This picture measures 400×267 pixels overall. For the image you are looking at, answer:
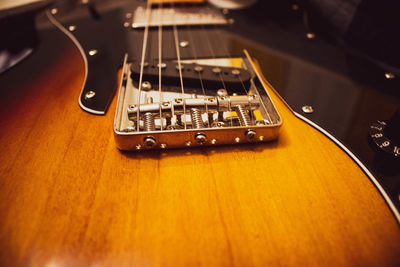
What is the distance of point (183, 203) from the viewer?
0.37 meters

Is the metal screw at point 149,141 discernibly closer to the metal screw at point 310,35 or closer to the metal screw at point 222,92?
the metal screw at point 222,92

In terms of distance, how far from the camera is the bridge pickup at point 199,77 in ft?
1.78

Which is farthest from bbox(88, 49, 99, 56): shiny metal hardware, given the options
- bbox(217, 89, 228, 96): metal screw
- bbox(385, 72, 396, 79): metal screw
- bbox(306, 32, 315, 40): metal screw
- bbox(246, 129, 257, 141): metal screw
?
bbox(385, 72, 396, 79): metal screw

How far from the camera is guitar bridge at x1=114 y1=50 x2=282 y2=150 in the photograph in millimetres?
426

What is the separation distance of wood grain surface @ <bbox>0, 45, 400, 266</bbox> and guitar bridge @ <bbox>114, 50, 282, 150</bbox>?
31mm

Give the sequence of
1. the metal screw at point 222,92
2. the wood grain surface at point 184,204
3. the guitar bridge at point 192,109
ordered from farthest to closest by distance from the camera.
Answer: the metal screw at point 222,92, the guitar bridge at point 192,109, the wood grain surface at point 184,204

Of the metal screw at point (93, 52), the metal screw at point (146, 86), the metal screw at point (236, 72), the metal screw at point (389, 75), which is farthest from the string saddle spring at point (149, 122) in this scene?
the metal screw at point (389, 75)

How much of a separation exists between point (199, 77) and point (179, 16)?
1.25 ft

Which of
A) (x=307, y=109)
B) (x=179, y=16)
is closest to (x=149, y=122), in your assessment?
(x=307, y=109)

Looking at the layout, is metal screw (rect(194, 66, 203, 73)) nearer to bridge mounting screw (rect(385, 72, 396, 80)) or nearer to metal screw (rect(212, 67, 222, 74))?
metal screw (rect(212, 67, 222, 74))

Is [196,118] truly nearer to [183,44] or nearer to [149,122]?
[149,122]

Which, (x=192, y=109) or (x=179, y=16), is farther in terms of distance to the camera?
(x=179, y=16)

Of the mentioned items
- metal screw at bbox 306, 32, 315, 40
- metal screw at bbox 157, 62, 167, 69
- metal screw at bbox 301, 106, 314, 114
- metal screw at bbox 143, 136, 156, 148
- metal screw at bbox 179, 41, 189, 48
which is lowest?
metal screw at bbox 143, 136, 156, 148

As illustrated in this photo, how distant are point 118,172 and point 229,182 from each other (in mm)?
183
